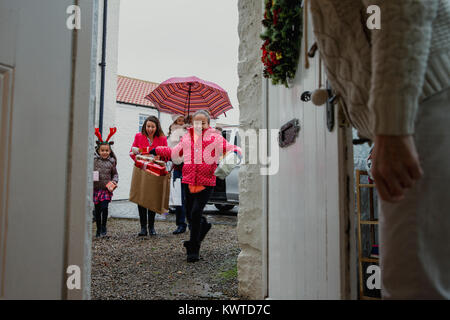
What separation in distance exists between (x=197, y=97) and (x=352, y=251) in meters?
6.63

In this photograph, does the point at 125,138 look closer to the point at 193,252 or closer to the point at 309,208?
the point at 193,252

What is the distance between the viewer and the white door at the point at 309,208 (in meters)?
1.26

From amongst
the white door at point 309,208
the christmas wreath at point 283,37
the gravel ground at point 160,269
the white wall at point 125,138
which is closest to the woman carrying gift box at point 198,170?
the gravel ground at point 160,269

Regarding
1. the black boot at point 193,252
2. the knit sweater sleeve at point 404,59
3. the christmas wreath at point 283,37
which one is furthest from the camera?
the black boot at point 193,252

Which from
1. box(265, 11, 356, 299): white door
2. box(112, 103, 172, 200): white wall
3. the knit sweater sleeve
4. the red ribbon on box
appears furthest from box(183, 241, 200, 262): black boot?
box(112, 103, 172, 200): white wall

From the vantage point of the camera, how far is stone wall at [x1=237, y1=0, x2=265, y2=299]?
2775 mm

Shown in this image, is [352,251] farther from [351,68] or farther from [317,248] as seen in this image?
[351,68]

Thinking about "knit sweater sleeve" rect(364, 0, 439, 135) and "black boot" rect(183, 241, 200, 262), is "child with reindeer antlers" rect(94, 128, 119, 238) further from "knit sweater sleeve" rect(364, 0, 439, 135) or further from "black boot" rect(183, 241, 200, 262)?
"knit sweater sleeve" rect(364, 0, 439, 135)

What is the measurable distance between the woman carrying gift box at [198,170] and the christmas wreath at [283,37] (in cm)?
185

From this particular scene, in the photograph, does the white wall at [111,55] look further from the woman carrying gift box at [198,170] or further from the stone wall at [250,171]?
the stone wall at [250,171]

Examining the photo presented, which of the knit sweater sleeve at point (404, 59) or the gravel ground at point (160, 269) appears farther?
the gravel ground at point (160, 269)

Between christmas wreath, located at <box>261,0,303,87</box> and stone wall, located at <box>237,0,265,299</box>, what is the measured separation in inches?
31.6

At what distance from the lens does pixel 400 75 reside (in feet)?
2.49
